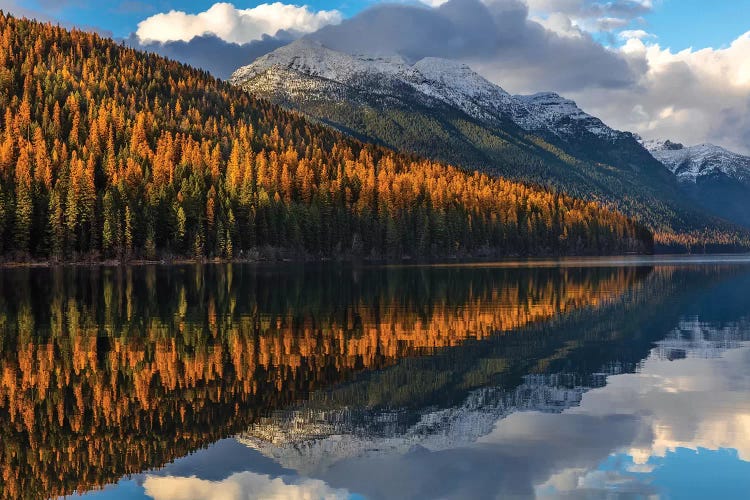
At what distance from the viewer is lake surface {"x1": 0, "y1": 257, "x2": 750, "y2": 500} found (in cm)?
1903

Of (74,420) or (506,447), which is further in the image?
(74,420)

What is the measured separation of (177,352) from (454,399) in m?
15.0

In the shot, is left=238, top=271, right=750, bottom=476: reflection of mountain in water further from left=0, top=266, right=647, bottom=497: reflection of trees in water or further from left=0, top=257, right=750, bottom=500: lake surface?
left=0, top=266, right=647, bottom=497: reflection of trees in water

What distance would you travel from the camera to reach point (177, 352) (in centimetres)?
3572

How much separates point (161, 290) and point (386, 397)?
172ft

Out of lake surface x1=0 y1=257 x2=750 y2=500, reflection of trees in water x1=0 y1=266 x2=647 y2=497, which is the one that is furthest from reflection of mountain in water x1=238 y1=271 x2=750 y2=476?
reflection of trees in water x1=0 y1=266 x2=647 y2=497

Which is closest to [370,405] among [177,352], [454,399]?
[454,399]

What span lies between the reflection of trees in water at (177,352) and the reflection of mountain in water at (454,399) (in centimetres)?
167

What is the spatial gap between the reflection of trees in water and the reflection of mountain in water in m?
1.67

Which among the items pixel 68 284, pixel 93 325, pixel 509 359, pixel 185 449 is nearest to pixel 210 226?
pixel 68 284

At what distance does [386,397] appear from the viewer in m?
27.1

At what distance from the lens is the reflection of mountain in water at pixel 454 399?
2166 centimetres

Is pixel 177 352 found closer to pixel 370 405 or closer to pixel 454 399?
pixel 370 405

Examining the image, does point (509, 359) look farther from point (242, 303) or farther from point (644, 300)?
point (644, 300)
